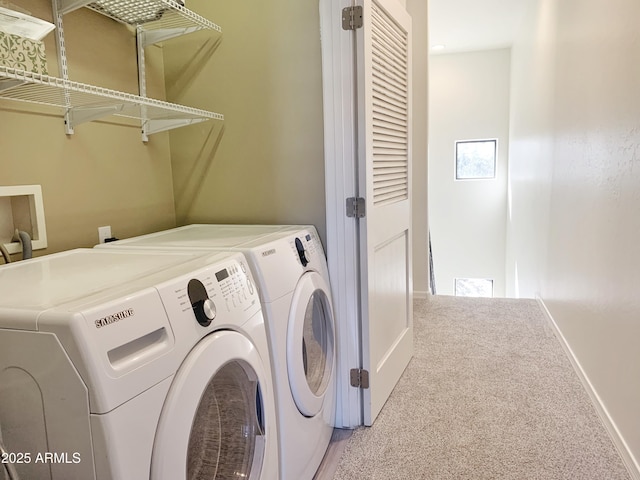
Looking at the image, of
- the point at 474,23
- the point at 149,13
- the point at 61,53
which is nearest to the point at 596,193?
the point at 149,13

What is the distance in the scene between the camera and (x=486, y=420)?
204 cm

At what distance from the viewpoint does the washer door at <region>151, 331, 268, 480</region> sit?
883 mm

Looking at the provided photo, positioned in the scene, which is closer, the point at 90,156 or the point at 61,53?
the point at 61,53

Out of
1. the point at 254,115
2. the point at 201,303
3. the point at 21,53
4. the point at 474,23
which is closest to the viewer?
the point at 201,303

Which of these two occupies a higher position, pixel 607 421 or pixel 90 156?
pixel 90 156

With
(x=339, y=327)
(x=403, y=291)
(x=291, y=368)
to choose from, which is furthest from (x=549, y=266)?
(x=291, y=368)

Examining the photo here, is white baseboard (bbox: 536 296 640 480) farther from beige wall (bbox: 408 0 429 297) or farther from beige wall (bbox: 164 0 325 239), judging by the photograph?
beige wall (bbox: 164 0 325 239)

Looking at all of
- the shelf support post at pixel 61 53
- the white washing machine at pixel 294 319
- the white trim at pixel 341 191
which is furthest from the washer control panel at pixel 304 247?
the shelf support post at pixel 61 53

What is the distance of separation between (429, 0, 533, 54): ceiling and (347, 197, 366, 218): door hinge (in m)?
3.25

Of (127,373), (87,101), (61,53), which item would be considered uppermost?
(61,53)

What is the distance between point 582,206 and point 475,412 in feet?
4.00

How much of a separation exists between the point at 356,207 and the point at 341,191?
0.30ft

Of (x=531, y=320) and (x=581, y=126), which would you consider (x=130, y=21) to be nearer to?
(x=581, y=126)

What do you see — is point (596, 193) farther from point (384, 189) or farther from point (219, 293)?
point (219, 293)
